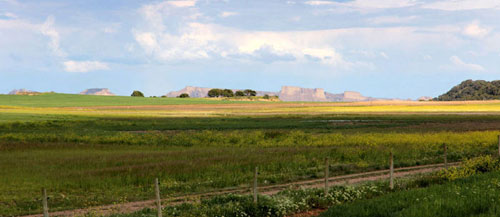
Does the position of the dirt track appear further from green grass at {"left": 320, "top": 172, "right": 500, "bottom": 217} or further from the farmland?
green grass at {"left": 320, "top": 172, "right": 500, "bottom": 217}

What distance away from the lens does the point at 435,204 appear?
14836mm

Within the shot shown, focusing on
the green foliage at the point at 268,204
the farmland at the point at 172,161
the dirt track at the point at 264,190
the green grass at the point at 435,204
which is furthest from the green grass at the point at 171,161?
Answer: the green grass at the point at 435,204

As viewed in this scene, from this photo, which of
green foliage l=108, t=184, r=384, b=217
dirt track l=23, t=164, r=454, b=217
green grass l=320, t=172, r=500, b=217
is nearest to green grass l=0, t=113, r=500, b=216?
dirt track l=23, t=164, r=454, b=217

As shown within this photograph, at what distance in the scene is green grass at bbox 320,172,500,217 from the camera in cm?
1402

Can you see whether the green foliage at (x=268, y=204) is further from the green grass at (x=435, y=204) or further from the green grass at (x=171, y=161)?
the green grass at (x=171, y=161)

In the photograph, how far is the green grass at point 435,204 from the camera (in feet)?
46.0

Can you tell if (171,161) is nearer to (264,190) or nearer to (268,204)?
(264,190)

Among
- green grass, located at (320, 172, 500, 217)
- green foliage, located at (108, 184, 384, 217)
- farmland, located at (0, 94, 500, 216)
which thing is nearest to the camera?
green grass, located at (320, 172, 500, 217)

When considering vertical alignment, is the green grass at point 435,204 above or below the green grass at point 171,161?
above

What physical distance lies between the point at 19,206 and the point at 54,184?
13.6 ft

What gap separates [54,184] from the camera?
24250 mm

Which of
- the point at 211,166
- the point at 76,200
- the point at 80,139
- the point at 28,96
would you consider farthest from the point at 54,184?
the point at 28,96

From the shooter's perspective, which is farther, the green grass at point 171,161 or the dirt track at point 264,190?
the green grass at point 171,161

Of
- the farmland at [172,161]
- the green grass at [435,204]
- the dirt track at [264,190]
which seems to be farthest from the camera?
the farmland at [172,161]
